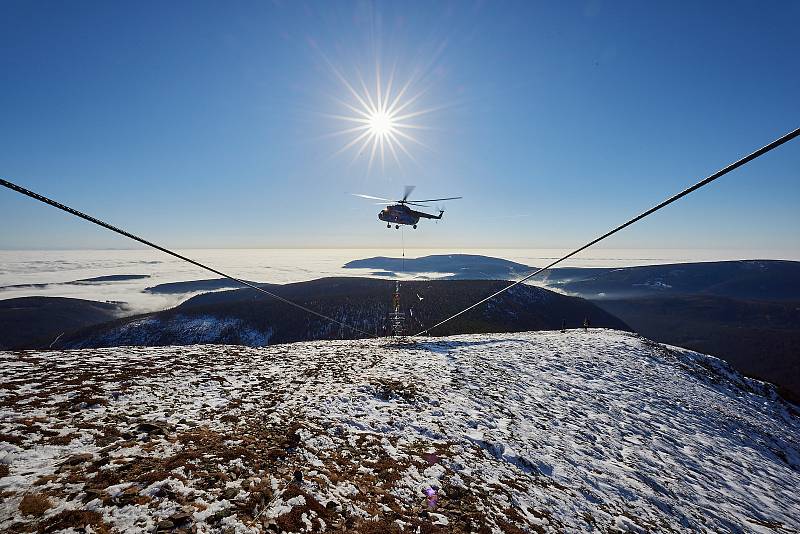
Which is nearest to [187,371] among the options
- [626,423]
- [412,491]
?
[412,491]

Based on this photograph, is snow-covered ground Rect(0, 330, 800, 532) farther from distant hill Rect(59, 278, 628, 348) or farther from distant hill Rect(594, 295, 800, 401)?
distant hill Rect(594, 295, 800, 401)

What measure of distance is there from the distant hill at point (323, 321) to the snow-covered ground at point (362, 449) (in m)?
72.4

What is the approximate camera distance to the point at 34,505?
4.61 meters

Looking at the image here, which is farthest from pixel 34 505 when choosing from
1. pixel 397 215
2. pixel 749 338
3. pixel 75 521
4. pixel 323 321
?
pixel 749 338

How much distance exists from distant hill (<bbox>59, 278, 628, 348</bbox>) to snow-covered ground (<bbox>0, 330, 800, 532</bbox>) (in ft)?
238

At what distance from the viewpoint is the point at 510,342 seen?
27.6m

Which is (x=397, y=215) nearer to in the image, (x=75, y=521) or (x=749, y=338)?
(x=75, y=521)

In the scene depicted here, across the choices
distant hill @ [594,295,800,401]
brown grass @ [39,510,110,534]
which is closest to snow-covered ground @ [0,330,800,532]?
brown grass @ [39,510,110,534]

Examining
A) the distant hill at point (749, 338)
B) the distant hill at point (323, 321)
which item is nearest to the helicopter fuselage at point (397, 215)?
the distant hill at point (323, 321)

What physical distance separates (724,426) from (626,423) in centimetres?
735

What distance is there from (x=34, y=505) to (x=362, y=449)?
6.14m

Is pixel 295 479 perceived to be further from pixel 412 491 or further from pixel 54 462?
pixel 54 462

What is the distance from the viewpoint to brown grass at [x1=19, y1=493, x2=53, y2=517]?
4.49m

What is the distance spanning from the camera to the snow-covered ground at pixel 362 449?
5.55 metres
